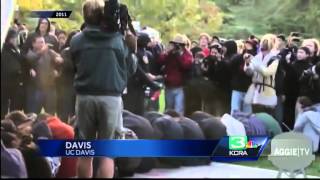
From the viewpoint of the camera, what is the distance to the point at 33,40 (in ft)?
12.3

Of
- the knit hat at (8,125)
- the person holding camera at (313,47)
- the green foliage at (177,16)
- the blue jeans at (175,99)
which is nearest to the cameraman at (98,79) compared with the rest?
the green foliage at (177,16)

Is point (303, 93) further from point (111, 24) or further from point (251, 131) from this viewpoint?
point (111, 24)

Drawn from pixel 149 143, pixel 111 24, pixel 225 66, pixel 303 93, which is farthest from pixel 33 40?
pixel 303 93

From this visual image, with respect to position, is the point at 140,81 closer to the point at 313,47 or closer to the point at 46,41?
the point at 46,41

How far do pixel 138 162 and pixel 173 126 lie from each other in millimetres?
371

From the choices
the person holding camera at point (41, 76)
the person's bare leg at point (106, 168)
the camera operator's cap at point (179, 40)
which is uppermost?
the camera operator's cap at point (179, 40)

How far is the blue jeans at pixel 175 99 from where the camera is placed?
3.81 metres

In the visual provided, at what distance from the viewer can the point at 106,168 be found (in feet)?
12.4

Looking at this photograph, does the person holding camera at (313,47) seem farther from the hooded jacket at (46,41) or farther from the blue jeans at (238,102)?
the hooded jacket at (46,41)

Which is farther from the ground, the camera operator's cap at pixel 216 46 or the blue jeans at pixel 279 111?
the camera operator's cap at pixel 216 46

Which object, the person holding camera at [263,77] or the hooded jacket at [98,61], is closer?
the hooded jacket at [98,61]

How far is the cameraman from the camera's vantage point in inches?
146

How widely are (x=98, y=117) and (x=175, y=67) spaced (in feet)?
2.25

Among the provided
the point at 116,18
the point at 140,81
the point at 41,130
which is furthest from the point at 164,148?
the point at 116,18
